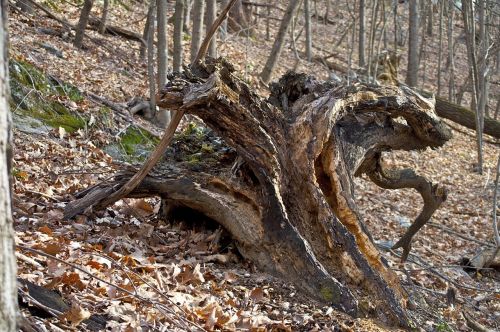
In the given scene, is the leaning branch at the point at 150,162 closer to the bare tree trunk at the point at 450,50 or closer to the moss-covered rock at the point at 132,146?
the moss-covered rock at the point at 132,146

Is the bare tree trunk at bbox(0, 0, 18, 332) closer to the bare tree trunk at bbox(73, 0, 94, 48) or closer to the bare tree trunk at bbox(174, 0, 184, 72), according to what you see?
the bare tree trunk at bbox(174, 0, 184, 72)

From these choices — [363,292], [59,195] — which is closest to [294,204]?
[363,292]

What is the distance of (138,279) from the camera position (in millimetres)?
4145

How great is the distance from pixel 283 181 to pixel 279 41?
35.0 feet

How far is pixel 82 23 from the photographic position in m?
12.8

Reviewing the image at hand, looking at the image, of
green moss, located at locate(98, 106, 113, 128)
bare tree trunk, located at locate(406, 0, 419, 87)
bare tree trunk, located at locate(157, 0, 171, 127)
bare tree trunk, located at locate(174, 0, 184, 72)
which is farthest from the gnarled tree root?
bare tree trunk, located at locate(406, 0, 419, 87)

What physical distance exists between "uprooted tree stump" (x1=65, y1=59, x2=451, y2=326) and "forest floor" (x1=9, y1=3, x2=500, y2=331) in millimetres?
221

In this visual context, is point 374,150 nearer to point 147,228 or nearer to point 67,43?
point 147,228

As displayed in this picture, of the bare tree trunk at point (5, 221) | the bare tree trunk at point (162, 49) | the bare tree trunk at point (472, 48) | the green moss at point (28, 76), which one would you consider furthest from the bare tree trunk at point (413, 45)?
the bare tree trunk at point (5, 221)

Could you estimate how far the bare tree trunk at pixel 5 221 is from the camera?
161 centimetres

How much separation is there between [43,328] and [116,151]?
587cm

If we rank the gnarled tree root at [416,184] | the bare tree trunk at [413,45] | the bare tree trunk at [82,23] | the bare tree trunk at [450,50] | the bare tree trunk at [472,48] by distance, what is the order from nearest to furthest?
1. the gnarled tree root at [416,184]
2. the bare tree trunk at [82,23]
3. the bare tree trunk at [472,48]
4. the bare tree trunk at [450,50]
5. the bare tree trunk at [413,45]

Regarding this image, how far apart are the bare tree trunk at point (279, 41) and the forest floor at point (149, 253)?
14.5 feet

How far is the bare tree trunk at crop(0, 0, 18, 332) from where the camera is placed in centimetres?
161
